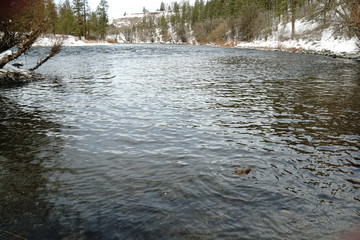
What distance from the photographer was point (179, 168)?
6.54 metres

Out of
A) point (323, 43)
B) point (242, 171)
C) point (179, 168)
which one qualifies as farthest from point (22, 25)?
point (323, 43)

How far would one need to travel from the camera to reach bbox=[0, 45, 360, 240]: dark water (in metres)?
4.48

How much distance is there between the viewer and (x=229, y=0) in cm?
11281

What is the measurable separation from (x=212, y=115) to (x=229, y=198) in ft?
20.3

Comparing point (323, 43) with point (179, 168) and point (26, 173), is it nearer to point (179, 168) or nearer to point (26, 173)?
point (179, 168)

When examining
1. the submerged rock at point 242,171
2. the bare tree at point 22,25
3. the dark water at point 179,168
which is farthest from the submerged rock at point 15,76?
the submerged rock at point 242,171

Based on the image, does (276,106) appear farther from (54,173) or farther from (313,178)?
(54,173)

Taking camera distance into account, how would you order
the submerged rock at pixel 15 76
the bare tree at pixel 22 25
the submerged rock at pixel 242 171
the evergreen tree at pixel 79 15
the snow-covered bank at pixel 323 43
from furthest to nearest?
1. the evergreen tree at pixel 79 15
2. the snow-covered bank at pixel 323 43
3. the submerged rock at pixel 15 76
4. the bare tree at pixel 22 25
5. the submerged rock at pixel 242 171

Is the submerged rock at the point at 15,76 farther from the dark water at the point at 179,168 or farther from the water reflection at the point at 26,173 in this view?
the water reflection at the point at 26,173

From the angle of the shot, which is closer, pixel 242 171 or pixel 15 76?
pixel 242 171

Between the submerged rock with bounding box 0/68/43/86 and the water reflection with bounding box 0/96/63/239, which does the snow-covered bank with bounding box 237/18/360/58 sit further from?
the water reflection with bounding box 0/96/63/239

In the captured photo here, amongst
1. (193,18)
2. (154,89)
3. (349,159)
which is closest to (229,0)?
(193,18)

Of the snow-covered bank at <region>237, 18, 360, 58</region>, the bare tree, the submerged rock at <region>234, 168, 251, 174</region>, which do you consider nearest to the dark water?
the submerged rock at <region>234, 168, 251, 174</region>

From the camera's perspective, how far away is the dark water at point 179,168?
4480 millimetres
